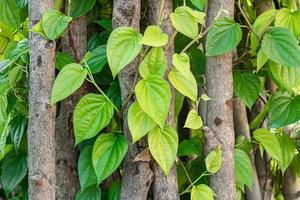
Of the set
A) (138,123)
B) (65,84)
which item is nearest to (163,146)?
(138,123)

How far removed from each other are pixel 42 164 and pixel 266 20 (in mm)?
402

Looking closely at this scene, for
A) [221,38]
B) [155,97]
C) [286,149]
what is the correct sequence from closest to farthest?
[155,97] → [221,38] → [286,149]

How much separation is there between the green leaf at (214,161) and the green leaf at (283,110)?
129 mm

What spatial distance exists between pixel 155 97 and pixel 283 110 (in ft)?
0.91

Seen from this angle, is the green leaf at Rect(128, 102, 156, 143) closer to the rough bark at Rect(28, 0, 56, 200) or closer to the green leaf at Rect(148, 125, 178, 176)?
the green leaf at Rect(148, 125, 178, 176)

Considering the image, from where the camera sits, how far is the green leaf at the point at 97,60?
2.44ft

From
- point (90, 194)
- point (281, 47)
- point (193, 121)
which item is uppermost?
point (281, 47)

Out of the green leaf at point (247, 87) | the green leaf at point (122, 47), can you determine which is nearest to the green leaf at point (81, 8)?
the green leaf at point (122, 47)

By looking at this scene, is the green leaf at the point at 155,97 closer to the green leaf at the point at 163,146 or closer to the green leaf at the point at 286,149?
the green leaf at the point at 163,146

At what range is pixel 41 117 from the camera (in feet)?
2.37

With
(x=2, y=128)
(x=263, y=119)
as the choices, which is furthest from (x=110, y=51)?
(x=263, y=119)

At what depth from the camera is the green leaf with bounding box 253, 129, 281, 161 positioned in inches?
32.4

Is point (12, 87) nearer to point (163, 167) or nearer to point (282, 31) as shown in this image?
point (163, 167)

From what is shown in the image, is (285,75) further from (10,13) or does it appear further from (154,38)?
(10,13)
